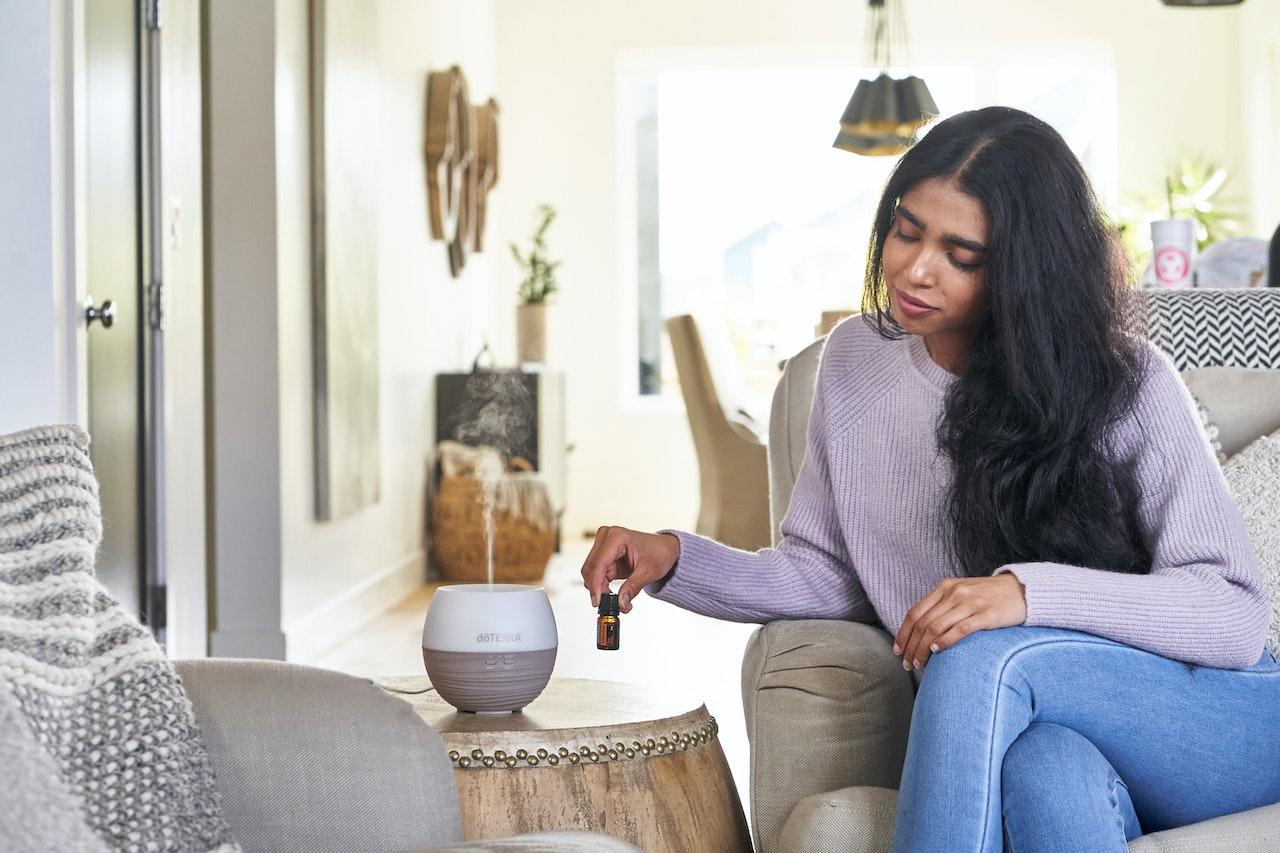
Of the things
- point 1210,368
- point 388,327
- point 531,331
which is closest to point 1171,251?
point 1210,368

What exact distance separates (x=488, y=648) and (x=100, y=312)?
1537 mm

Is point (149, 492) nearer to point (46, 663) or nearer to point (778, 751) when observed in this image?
point (778, 751)

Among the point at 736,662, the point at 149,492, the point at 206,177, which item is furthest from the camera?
the point at 736,662

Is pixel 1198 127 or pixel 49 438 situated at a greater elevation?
pixel 1198 127

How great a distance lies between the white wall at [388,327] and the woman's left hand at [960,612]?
260 cm

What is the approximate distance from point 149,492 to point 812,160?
5.74 metres

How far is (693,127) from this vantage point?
8227 mm

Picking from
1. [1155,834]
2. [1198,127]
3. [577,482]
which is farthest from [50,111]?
[1198,127]

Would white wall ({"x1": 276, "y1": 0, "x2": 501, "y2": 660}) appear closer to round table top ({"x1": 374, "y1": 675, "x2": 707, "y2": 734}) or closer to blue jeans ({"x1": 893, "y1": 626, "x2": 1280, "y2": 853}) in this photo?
round table top ({"x1": 374, "y1": 675, "x2": 707, "y2": 734})

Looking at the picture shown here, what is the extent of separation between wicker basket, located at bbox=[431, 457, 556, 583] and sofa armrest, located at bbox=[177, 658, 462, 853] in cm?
434

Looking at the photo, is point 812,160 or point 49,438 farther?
point 812,160

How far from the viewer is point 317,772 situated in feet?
3.59

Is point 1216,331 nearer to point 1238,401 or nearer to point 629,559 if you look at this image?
point 1238,401

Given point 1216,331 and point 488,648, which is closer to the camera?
point 488,648
